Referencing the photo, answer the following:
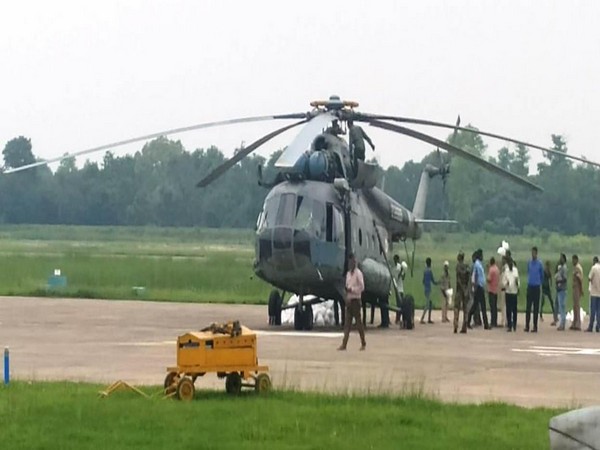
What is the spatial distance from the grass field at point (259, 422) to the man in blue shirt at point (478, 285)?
1488cm

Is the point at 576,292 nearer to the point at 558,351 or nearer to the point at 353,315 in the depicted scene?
the point at 558,351

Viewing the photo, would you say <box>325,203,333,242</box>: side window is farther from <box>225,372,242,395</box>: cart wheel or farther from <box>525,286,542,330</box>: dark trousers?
<box>225,372,242,395</box>: cart wheel

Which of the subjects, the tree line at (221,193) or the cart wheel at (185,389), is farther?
the tree line at (221,193)

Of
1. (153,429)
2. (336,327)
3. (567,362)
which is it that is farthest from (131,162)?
(153,429)

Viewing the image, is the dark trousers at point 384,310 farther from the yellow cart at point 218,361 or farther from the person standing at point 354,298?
the yellow cart at point 218,361

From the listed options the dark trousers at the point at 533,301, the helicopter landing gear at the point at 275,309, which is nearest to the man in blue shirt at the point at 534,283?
the dark trousers at the point at 533,301

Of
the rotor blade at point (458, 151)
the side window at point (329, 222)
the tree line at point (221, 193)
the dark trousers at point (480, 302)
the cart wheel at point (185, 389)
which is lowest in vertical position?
the cart wheel at point (185, 389)

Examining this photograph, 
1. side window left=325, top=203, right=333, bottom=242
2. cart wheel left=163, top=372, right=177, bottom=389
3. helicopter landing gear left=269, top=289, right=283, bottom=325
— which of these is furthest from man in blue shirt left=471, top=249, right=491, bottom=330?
cart wheel left=163, top=372, right=177, bottom=389

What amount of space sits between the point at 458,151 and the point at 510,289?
4905mm

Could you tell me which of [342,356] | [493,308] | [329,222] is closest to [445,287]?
[493,308]

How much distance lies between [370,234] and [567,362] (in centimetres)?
866

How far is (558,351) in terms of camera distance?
2373 cm

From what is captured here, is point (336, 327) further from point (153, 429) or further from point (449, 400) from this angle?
point (153, 429)

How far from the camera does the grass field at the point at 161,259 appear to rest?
43.7 metres
